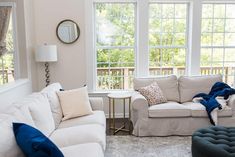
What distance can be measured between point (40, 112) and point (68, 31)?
2.36 m

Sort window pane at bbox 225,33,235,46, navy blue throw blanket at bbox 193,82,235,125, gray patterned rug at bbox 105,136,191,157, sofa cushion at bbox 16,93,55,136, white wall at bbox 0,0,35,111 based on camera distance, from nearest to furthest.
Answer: sofa cushion at bbox 16,93,55,136, gray patterned rug at bbox 105,136,191,157, navy blue throw blanket at bbox 193,82,235,125, white wall at bbox 0,0,35,111, window pane at bbox 225,33,235,46

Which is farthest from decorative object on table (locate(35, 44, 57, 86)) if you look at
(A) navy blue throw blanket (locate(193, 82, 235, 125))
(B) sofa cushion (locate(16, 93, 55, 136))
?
(A) navy blue throw blanket (locate(193, 82, 235, 125))

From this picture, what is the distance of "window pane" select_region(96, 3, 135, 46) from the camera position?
4.69 m

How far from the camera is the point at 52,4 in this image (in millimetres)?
4430

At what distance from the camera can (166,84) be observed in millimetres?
4309

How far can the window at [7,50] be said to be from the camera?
169 inches

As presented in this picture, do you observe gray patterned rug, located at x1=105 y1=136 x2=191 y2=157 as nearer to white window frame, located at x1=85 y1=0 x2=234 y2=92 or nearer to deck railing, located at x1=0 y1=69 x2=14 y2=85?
white window frame, located at x1=85 y1=0 x2=234 y2=92

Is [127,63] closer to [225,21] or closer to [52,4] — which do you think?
[52,4]

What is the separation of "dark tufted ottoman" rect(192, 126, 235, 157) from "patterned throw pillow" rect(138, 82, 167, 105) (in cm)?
124

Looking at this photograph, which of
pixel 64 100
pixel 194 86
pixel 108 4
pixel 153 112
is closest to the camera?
pixel 64 100

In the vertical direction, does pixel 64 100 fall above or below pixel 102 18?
below

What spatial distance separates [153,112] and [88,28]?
205cm

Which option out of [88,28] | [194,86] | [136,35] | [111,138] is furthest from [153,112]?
[88,28]

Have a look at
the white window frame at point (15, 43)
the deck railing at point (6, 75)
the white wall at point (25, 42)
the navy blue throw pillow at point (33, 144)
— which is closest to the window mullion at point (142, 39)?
the white wall at point (25, 42)
